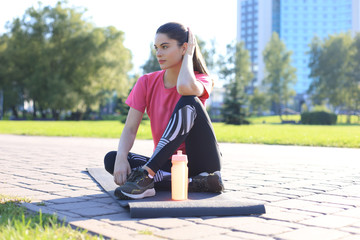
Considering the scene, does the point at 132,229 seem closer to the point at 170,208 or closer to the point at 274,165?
the point at 170,208

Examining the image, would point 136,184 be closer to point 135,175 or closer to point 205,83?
point 135,175

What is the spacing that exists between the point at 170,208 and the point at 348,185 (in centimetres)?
227

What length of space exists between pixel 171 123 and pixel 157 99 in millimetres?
504

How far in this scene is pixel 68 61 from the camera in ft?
145

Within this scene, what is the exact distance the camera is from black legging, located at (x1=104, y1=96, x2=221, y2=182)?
3162 mm

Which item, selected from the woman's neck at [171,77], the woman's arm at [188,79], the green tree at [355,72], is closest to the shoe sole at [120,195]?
the woman's arm at [188,79]

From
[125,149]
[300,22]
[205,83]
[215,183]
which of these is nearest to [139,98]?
[125,149]

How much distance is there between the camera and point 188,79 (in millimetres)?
3199

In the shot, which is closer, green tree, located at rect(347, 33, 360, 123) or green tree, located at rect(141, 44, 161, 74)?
green tree, located at rect(347, 33, 360, 123)

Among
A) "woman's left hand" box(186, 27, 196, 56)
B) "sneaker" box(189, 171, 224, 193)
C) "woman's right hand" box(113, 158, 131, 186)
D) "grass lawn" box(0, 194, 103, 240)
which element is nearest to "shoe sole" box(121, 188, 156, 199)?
"woman's right hand" box(113, 158, 131, 186)

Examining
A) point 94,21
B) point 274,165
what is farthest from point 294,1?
point 274,165

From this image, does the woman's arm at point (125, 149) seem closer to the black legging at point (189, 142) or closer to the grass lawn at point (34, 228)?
the black legging at point (189, 142)

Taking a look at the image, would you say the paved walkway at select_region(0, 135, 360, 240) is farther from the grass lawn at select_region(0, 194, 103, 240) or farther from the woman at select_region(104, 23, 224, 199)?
the woman at select_region(104, 23, 224, 199)

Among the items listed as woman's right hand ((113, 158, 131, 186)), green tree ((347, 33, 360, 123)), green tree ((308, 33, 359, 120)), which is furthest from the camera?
green tree ((308, 33, 359, 120))
